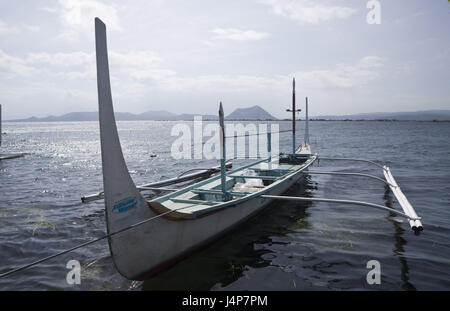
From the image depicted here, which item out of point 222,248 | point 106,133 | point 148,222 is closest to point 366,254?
point 222,248

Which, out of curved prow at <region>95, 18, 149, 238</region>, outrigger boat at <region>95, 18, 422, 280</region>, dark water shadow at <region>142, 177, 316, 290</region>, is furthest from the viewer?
dark water shadow at <region>142, 177, 316, 290</region>

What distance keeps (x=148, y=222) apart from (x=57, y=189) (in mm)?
10378

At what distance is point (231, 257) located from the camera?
6.48 metres

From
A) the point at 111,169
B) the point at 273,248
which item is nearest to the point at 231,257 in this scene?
the point at 273,248

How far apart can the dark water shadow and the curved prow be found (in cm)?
146

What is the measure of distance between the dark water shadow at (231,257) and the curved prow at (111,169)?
1.46 metres

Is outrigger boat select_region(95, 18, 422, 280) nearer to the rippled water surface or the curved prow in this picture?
the curved prow

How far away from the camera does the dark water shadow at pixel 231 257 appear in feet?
17.9

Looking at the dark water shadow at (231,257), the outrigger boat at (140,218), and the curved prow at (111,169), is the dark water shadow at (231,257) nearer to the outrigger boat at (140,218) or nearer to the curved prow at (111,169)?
the outrigger boat at (140,218)

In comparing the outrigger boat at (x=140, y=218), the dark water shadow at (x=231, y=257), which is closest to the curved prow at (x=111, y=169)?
the outrigger boat at (x=140, y=218)

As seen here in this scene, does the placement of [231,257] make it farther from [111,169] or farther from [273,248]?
[111,169]

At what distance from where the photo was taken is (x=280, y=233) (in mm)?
7965

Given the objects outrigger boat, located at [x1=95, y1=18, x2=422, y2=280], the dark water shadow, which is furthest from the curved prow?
the dark water shadow

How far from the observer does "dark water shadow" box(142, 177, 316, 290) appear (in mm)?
5453
